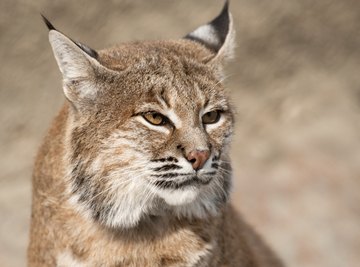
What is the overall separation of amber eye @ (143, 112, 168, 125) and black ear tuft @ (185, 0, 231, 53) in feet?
2.75

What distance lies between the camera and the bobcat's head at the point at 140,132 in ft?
12.8

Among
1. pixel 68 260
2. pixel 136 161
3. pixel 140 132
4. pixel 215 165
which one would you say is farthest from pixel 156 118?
pixel 68 260

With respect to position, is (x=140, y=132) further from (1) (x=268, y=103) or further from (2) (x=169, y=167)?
(1) (x=268, y=103)

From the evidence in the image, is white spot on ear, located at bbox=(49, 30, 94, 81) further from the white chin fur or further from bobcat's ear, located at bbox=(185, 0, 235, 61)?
bobcat's ear, located at bbox=(185, 0, 235, 61)

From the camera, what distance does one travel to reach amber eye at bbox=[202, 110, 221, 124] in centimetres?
407

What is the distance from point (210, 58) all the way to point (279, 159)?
9.73 feet

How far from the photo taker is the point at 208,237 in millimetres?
4406

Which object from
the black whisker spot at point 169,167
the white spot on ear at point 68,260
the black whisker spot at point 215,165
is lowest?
the white spot on ear at point 68,260

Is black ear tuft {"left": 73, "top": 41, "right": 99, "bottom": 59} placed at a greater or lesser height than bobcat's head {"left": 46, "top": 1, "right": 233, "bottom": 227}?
greater

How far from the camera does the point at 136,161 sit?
154 inches

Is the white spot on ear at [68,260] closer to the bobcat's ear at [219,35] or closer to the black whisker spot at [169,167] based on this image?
the black whisker spot at [169,167]

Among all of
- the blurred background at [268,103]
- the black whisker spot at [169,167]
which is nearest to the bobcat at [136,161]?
the black whisker spot at [169,167]

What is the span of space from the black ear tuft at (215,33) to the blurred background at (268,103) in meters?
2.00

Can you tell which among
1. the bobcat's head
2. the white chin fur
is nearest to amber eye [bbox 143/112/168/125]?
the bobcat's head
